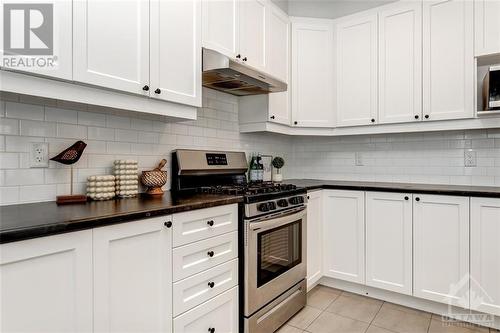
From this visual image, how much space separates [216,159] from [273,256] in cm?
92

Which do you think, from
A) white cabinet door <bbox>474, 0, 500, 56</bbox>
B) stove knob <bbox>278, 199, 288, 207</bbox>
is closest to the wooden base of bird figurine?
stove knob <bbox>278, 199, 288, 207</bbox>

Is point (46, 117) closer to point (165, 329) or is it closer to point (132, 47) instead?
point (132, 47)

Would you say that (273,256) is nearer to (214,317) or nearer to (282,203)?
(282,203)

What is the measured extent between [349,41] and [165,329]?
2.93 metres

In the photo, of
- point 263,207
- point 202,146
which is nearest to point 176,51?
point 202,146

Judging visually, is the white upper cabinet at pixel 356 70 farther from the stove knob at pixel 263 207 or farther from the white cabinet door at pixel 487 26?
the stove knob at pixel 263 207

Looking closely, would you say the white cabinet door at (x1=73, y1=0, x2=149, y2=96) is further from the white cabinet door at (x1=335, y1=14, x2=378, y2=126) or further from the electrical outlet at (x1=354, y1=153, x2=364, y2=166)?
the electrical outlet at (x1=354, y1=153, x2=364, y2=166)

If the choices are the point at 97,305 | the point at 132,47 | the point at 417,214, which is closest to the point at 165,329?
the point at 97,305

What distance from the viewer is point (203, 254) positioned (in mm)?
1650

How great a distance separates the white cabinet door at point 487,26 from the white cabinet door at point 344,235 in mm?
1489

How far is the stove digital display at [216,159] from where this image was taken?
96.1 inches

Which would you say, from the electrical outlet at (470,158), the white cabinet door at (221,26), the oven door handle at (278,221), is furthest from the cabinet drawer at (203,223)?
the electrical outlet at (470,158)

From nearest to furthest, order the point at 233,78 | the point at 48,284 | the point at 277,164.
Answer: the point at 48,284, the point at 233,78, the point at 277,164

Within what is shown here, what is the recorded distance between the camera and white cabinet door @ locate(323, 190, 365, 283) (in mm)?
2635
